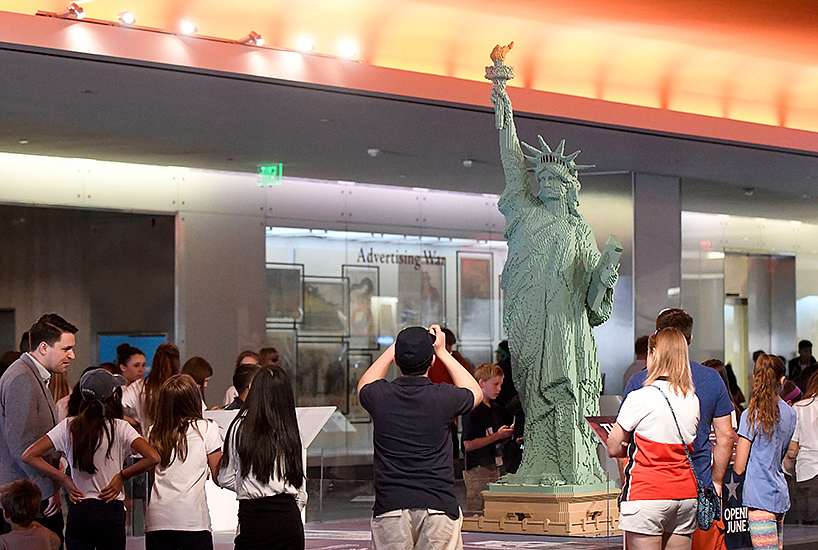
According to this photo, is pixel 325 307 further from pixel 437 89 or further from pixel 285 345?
pixel 437 89

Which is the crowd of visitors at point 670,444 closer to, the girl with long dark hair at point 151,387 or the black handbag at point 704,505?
the black handbag at point 704,505

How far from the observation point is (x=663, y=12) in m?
9.91

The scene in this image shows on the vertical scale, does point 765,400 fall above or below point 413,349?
below

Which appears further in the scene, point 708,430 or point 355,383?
point 355,383

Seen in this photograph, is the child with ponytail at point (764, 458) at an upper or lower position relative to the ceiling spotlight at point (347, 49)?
lower

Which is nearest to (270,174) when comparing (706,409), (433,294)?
(433,294)

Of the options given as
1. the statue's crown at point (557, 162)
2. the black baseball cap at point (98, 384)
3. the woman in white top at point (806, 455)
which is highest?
the statue's crown at point (557, 162)

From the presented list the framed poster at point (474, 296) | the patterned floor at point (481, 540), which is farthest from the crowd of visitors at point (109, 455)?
the framed poster at point (474, 296)

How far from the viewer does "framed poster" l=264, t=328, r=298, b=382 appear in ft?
42.1

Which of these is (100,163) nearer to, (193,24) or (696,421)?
(193,24)

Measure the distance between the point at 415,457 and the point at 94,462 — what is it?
1410 millimetres

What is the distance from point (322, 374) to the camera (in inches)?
522

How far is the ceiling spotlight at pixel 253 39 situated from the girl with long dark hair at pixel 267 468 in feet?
15.7

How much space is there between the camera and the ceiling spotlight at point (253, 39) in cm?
862
